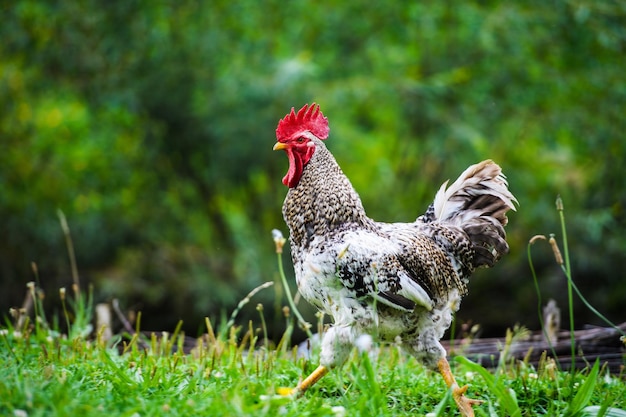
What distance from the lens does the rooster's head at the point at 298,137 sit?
387cm

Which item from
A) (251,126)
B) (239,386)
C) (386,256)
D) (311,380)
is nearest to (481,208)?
(386,256)

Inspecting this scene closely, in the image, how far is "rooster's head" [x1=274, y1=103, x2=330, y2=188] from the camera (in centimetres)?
387

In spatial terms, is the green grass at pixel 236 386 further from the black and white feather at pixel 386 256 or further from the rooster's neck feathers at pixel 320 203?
the rooster's neck feathers at pixel 320 203

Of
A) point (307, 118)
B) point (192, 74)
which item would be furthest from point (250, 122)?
point (307, 118)

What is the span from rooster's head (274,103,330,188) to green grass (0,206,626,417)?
1.29 feet

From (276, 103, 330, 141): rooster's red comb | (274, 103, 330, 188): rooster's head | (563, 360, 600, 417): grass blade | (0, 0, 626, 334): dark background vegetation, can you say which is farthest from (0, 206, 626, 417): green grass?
(0, 0, 626, 334): dark background vegetation

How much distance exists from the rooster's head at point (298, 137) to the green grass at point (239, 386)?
15.5 inches

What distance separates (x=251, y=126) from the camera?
31.1 feet

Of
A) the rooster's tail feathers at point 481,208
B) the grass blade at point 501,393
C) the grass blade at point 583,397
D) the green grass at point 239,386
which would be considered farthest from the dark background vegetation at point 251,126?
the grass blade at point 583,397

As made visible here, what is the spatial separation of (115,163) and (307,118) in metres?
6.85

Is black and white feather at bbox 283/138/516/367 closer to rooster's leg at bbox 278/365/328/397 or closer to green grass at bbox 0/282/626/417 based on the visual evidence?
rooster's leg at bbox 278/365/328/397

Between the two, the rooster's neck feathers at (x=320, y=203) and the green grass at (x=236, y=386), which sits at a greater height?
the rooster's neck feathers at (x=320, y=203)

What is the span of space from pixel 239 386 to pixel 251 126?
651cm

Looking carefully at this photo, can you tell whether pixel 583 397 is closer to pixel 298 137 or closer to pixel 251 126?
pixel 298 137
